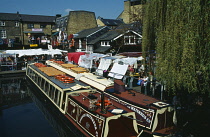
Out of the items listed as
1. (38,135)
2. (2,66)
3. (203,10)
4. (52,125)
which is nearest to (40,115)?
(52,125)

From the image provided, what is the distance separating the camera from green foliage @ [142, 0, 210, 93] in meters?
6.63

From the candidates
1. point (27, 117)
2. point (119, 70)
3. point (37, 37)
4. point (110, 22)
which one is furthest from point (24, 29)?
point (27, 117)

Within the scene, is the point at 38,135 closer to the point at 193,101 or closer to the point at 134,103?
the point at 134,103

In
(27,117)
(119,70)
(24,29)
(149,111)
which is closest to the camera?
(149,111)

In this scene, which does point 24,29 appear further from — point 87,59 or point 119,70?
point 119,70

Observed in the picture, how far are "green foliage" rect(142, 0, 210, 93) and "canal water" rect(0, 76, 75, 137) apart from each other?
7210 mm

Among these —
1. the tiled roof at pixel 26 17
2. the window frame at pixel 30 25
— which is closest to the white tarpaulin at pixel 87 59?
the window frame at pixel 30 25

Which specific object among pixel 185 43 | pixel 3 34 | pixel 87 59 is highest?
pixel 3 34

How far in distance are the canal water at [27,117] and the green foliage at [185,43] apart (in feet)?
23.7

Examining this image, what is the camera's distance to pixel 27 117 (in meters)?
14.6

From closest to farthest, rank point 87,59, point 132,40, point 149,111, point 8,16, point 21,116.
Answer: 1. point 149,111
2. point 21,116
3. point 87,59
4. point 132,40
5. point 8,16

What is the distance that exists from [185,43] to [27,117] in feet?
42.1

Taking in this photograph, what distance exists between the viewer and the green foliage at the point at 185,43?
663 centimetres

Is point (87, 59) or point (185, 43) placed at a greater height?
point (185, 43)
